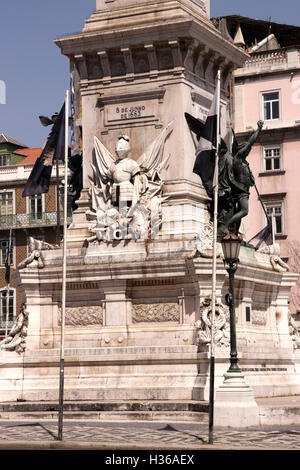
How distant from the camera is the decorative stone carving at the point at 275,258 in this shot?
3447cm

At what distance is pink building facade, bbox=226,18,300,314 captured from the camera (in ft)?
217

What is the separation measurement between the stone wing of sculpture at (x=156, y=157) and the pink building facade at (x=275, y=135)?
107 ft

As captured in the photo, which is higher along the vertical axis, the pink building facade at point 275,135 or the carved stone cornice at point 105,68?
the pink building facade at point 275,135

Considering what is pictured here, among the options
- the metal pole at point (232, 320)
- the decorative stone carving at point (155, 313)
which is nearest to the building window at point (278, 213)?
the decorative stone carving at point (155, 313)

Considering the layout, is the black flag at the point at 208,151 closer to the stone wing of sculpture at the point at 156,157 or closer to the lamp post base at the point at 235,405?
the stone wing of sculpture at the point at 156,157

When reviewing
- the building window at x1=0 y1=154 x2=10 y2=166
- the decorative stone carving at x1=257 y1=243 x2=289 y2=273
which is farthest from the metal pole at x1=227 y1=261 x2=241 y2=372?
the building window at x1=0 y1=154 x2=10 y2=166

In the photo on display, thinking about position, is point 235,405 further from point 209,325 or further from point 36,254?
point 36,254

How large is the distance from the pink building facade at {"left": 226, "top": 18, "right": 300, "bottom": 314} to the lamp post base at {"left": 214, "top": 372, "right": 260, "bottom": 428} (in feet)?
122

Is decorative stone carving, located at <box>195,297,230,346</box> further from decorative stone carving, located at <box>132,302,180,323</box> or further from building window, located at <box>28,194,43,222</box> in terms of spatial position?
building window, located at <box>28,194,43,222</box>

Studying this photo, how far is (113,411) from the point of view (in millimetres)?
28781

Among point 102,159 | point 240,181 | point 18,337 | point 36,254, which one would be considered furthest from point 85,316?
point 240,181

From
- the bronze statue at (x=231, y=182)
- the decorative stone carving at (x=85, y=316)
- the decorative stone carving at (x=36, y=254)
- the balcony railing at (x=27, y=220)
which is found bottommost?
the decorative stone carving at (x=85, y=316)

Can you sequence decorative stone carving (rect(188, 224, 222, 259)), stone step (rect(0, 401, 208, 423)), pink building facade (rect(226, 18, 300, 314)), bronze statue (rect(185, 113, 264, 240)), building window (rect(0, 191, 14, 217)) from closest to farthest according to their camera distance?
stone step (rect(0, 401, 208, 423))
decorative stone carving (rect(188, 224, 222, 259))
bronze statue (rect(185, 113, 264, 240))
pink building facade (rect(226, 18, 300, 314))
building window (rect(0, 191, 14, 217))

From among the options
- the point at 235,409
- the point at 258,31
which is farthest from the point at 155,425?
the point at 258,31
